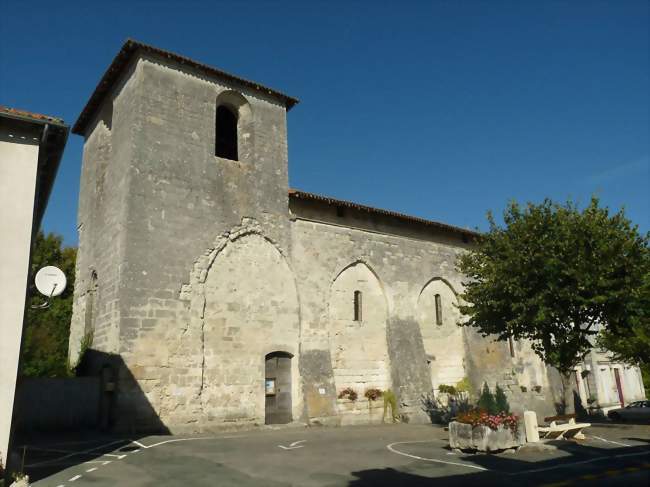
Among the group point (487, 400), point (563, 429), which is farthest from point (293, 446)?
point (487, 400)

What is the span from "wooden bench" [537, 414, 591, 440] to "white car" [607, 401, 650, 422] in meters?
13.8

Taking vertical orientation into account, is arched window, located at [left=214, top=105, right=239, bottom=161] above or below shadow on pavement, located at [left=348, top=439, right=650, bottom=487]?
above

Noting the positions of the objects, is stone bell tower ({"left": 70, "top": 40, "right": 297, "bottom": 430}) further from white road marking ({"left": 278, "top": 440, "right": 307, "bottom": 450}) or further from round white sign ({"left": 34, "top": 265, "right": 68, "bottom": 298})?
round white sign ({"left": 34, "top": 265, "right": 68, "bottom": 298})

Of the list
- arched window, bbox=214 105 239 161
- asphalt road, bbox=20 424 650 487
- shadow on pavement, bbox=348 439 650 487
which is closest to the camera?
shadow on pavement, bbox=348 439 650 487

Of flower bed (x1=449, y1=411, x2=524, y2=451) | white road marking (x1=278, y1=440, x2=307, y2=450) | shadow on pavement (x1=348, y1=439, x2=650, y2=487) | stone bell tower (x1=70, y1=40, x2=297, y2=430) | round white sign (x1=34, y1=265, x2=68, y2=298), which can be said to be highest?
stone bell tower (x1=70, y1=40, x2=297, y2=430)

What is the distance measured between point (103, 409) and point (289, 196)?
8.65 meters

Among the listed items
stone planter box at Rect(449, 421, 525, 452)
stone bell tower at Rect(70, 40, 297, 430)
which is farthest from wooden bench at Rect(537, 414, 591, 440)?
stone bell tower at Rect(70, 40, 297, 430)

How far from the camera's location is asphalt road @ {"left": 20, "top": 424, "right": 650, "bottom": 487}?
26.0 feet

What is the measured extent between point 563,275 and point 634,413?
15.2 meters

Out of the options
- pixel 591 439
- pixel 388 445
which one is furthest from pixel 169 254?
pixel 591 439

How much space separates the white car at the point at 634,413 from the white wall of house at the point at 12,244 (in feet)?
84.4

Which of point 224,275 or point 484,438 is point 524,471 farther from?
point 224,275

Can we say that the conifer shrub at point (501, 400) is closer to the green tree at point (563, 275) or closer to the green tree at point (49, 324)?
the green tree at point (563, 275)

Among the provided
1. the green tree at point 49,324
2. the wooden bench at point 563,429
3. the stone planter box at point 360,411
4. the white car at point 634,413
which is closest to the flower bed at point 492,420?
the wooden bench at point 563,429
